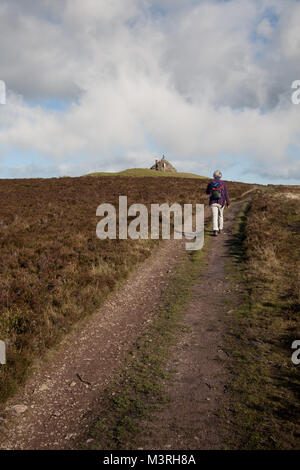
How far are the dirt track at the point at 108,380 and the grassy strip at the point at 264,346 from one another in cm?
39

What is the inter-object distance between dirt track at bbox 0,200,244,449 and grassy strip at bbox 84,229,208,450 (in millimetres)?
228

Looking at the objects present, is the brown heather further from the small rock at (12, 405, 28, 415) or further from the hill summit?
the hill summit

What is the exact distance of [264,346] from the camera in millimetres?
6605

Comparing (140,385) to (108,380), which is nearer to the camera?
(140,385)

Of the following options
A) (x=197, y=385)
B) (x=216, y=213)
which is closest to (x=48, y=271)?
(x=197, y=385)

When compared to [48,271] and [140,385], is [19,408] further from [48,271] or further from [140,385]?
[48,271]

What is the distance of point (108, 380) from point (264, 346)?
132 inches

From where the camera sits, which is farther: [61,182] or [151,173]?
[151,173]

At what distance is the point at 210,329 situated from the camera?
24.9ft

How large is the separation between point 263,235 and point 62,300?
1007 centimetres

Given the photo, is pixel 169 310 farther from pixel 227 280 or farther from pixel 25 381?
pixel 25 381

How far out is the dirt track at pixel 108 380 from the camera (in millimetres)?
4715

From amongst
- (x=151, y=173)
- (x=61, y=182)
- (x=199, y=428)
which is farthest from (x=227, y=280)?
(x=151, y=173)

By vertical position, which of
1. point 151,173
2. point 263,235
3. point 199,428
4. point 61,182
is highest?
point 151,173
